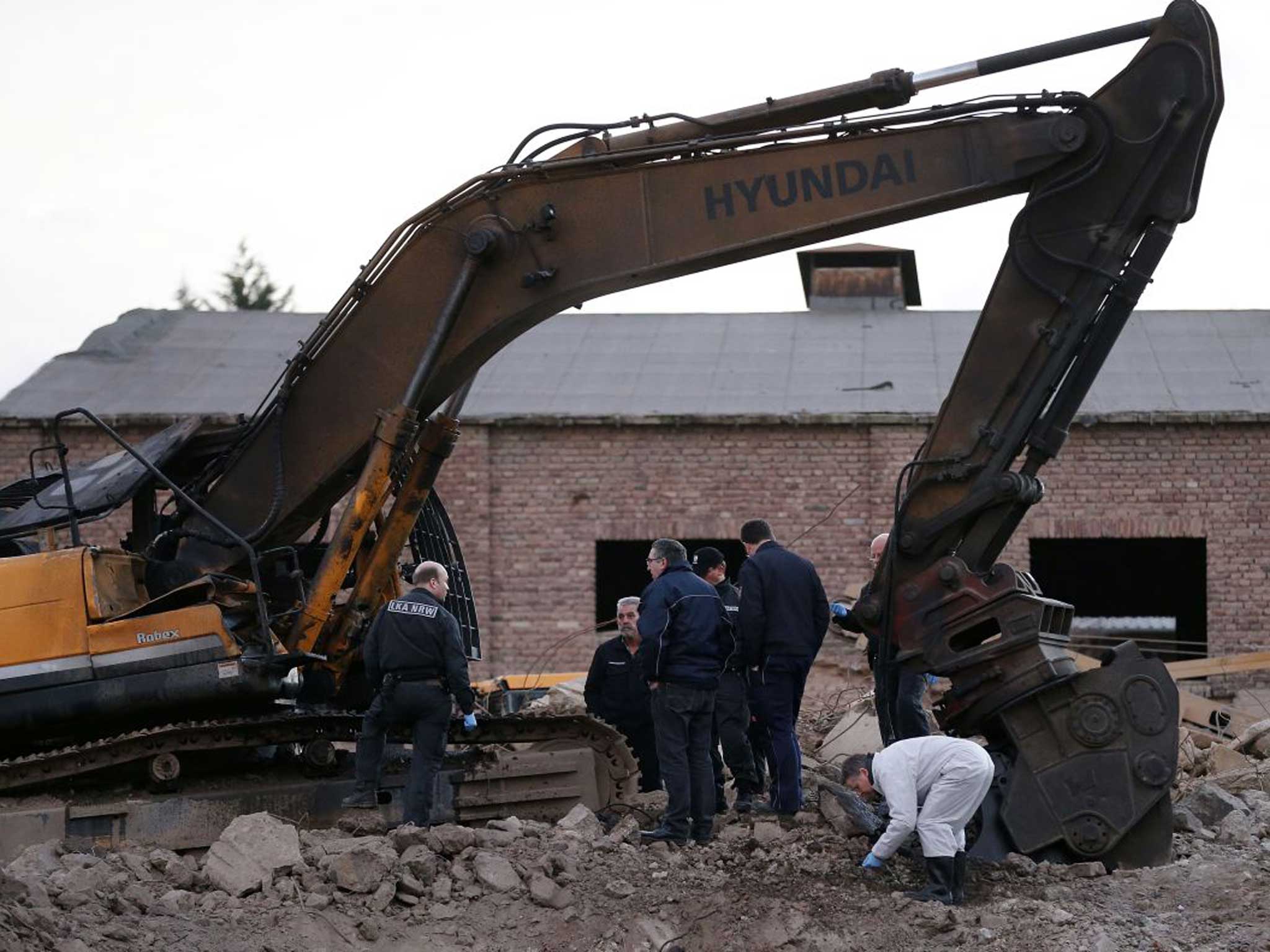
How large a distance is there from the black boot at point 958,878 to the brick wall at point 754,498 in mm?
12260

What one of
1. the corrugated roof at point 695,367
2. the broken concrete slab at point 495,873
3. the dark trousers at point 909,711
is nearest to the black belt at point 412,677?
the broken concrete slab at point 495,873

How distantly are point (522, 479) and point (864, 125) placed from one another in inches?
485

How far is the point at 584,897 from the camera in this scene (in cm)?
868

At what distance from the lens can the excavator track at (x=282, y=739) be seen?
33.5ft

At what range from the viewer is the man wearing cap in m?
10.2

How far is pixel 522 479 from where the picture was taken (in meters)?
21.4

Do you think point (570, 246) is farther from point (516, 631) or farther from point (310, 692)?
point (516, 631)

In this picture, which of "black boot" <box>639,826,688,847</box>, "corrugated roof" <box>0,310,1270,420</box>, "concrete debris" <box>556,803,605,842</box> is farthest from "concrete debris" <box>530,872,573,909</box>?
"corrugated roof" <box>0,310,1270,420</box>

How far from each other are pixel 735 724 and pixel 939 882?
6.74ft

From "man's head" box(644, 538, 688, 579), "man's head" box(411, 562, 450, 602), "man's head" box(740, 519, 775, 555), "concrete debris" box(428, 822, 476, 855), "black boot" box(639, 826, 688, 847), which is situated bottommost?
"black boot" box(639, 826, 688, 847)

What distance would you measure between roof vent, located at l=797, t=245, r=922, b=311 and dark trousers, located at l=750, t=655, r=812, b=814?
16204 millimetres

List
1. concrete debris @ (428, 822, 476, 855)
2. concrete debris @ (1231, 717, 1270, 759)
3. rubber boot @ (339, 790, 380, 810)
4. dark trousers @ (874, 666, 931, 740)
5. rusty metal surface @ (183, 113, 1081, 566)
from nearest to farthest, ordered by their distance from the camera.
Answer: concrete debris @ (428, 822, 476, 855)
rusty metal surface @ (183, 113, 1081, 566)
dark trousers @ (874, 666, 931, 740)
rubber boot @ (339, 790, 380, 810)
concrete debris @ (1231, 717, 1270, 759)

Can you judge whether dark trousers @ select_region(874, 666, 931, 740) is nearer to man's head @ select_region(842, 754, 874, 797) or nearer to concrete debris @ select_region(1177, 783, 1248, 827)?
man's head @ select_region(842, 754, 874, 797)

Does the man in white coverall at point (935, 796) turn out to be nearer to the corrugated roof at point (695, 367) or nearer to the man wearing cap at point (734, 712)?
the man wearing cap at point (734, 712)
